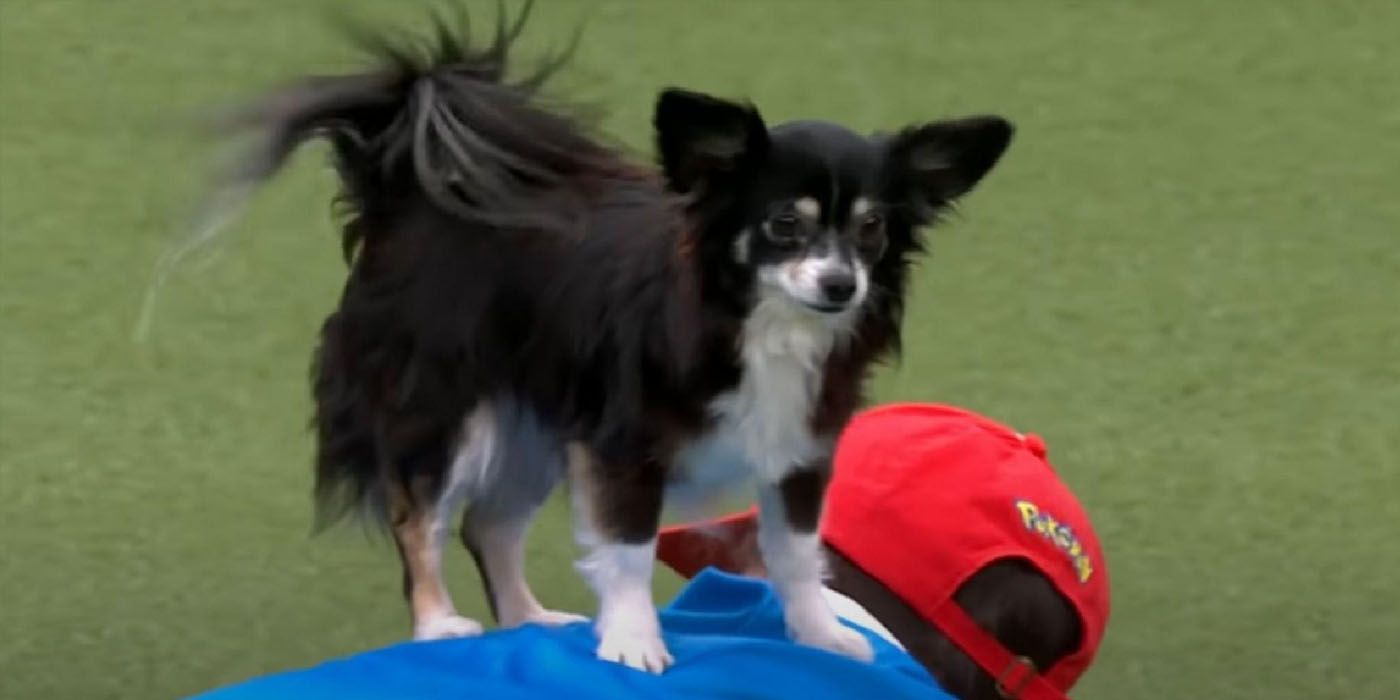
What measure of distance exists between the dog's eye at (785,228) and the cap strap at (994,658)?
0.55m

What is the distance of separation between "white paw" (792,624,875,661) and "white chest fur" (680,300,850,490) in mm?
197

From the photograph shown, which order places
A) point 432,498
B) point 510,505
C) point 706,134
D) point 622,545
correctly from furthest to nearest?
point 510,505 < point 432,498 < point 622,545 < point 706,134

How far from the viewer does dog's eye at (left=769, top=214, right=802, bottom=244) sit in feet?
7.72

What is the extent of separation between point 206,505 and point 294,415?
303mm

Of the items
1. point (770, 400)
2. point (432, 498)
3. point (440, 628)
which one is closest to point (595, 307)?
point (770, 400)

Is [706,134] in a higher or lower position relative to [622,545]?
higher

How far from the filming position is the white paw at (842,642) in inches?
104

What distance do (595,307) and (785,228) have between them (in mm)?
231

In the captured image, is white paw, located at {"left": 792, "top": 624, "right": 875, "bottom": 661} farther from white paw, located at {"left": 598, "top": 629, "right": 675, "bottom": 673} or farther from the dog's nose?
the dog's nose

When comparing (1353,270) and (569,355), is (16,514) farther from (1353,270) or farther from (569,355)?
(1353,270)

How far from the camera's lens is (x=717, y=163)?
2355 millimetres

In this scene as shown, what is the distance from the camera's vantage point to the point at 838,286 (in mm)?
2340

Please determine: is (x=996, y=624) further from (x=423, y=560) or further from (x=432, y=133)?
(x=432, y=133)

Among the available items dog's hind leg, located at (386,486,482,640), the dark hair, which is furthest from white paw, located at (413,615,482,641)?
the dark hair
